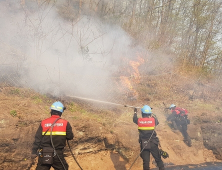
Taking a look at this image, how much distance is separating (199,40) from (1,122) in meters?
20.2

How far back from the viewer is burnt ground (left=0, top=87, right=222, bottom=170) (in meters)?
4.62

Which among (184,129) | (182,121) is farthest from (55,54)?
(184,129)

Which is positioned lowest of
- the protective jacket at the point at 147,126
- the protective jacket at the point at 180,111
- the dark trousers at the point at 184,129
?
the dark trousers at the point at 184,129

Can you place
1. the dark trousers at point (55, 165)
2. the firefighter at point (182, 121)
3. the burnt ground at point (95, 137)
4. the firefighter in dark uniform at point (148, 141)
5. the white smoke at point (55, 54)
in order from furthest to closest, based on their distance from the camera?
the firefighter at point (182, 121) < the white smoke at point (55, 54) < the firefighter in dark uniform at point (148, 141) < the burnt ground at point (95, 137) < the dark trousers at point (55, 165)

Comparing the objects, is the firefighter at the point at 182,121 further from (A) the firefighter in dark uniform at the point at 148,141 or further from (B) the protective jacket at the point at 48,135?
(B) the protective jacket at the point at 48,135

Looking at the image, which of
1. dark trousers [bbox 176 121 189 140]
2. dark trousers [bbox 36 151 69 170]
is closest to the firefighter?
dark trousers [bbox 176 121 189 140]

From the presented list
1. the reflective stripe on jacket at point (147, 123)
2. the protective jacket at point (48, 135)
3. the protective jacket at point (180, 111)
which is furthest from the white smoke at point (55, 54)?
the reflective stripe on jacket at point (147, 123)

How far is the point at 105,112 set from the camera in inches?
304

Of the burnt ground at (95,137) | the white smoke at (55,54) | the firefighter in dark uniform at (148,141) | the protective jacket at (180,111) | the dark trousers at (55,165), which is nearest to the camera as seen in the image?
the dark trousers at (55,165)

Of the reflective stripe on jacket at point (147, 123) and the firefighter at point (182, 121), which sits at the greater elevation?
the reflective stripe on jacket at point (147, 123)

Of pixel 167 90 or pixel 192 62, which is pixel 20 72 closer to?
pixel 167 90

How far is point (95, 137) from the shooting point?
579cm

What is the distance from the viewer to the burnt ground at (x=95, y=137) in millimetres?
4617

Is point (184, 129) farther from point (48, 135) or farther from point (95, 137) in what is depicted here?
point (48, 135)
